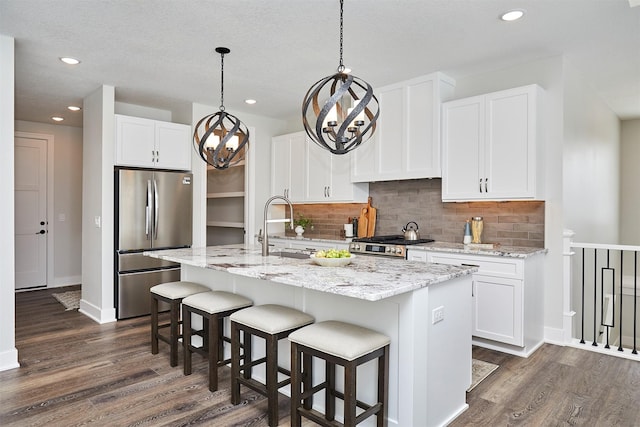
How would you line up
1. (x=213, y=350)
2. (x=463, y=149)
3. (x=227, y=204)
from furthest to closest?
(x=227, y=204) < (x=463, y=149) < (x=213, y=350)

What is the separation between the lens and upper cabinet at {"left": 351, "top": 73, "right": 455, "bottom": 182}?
4.19 m

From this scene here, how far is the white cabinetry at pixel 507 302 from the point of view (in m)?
3.42

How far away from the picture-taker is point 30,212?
6430 mm

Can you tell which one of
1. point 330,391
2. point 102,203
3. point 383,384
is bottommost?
point 330,391

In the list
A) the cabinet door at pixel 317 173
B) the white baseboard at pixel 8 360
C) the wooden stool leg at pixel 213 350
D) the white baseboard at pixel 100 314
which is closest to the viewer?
the wooden stool leg at pixel 213 350

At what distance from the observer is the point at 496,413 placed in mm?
2514

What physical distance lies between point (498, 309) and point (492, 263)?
39cm

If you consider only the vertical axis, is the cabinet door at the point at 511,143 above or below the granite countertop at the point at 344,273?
above

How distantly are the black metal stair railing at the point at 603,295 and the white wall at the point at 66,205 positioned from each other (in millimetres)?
7132

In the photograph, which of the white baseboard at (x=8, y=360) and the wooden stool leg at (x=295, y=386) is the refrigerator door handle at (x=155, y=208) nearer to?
the white baseboard at (x=8, y=360)

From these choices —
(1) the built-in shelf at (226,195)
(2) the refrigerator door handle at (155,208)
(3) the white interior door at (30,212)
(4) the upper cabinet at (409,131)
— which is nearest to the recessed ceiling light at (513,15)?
(4) the upper cabinet at (409,131)

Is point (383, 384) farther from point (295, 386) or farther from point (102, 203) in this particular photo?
point (102, 203)

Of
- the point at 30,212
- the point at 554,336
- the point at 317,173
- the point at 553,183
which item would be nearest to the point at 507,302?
the point at 554,336

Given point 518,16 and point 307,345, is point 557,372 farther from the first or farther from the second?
point 518,16
